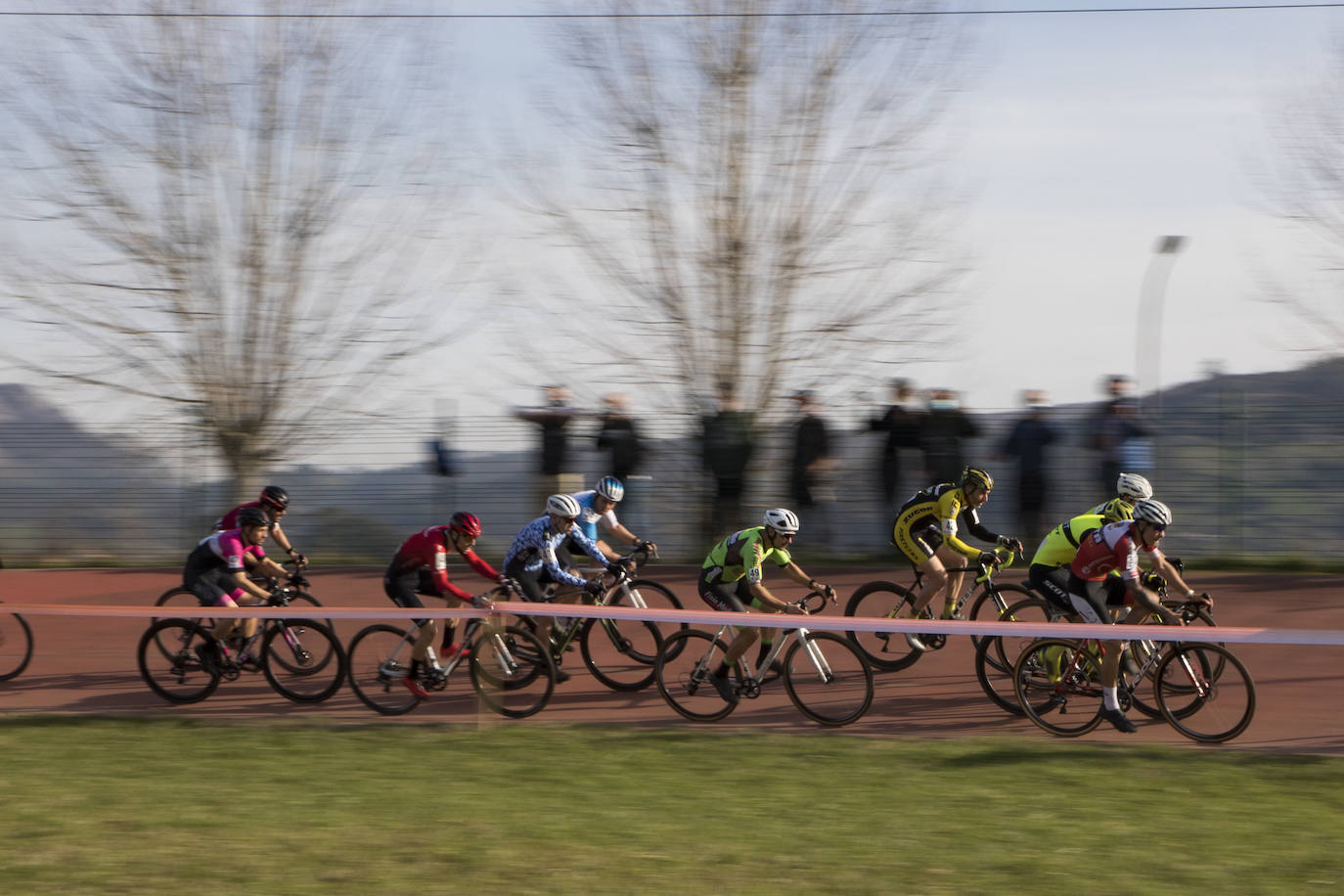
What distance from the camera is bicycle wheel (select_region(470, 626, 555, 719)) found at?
10352mm

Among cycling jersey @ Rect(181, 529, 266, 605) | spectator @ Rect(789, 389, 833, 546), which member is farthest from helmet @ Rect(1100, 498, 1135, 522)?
cycling jersey @ Rect(181, 529, 266, 605)

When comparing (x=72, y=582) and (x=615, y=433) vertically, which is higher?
(x=615, y=433)

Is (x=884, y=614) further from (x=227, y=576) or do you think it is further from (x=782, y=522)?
(x=227, y=576)

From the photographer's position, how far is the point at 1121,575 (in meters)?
9.56

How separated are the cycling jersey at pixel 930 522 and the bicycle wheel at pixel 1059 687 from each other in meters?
1.91

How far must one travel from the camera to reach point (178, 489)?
19.0 m

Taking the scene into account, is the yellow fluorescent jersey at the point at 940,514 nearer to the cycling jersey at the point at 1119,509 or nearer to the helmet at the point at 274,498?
the cycling jersey at the point at 1119,509

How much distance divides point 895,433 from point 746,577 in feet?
20.6

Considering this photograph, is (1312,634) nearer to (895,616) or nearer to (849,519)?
(895,616)

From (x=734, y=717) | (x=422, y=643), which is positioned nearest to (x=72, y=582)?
(x=422, y=643)

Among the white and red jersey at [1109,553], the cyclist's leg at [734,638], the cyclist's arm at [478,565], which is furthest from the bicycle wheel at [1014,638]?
the cyclist's arm at [478,565]

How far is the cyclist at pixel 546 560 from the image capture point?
1121 centimetres

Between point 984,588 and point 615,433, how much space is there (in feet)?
20.1

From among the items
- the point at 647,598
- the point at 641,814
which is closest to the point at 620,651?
the point at 647,598
